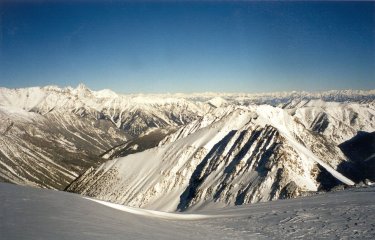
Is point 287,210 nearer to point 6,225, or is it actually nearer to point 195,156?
point 6,225

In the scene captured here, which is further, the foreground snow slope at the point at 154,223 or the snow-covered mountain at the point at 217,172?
the snow-covered mountain at the point at 217,172

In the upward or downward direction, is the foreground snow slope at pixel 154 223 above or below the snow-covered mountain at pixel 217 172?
above

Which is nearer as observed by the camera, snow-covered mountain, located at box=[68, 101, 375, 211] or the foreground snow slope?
the foreground snow slope

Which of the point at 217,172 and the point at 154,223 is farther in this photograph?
the point at 217,172

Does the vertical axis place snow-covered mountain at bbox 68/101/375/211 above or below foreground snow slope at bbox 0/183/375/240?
below
